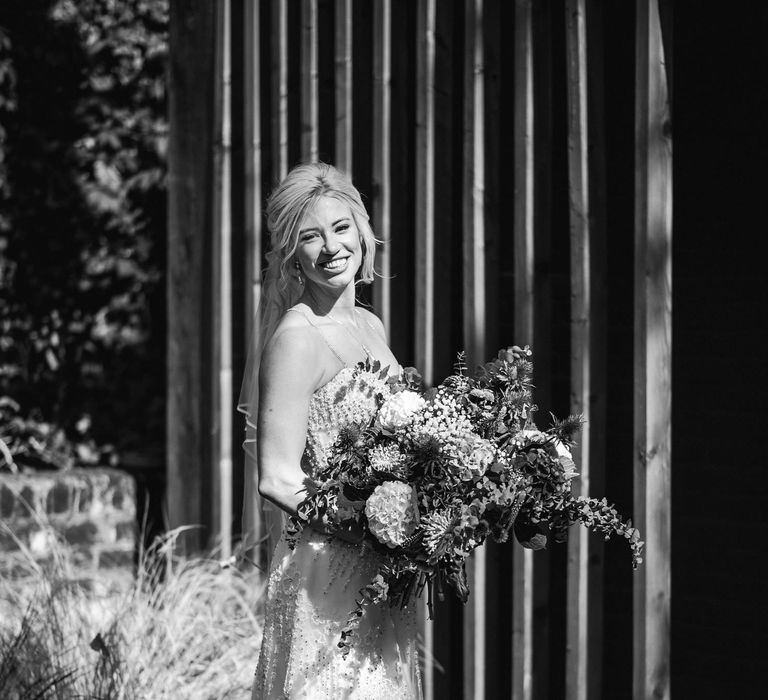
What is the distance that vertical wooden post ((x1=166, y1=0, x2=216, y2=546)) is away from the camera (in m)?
5.80

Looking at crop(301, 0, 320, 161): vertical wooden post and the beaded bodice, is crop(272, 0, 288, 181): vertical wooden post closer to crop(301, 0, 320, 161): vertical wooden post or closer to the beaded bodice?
crop(301, 0, 320, 161): vertical wooden post

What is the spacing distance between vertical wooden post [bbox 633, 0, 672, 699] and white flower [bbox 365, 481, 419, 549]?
57.7 inches

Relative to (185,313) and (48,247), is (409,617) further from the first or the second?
(48,247)

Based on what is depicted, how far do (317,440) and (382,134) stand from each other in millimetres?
2097

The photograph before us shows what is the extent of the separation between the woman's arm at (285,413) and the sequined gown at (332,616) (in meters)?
0.08

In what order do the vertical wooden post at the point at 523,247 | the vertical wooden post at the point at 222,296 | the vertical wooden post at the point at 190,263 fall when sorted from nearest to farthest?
1. the vertical wooden post at the point at 523,247
2. the vertical wooden post at the point at 222,296
3. the vertical wooden post at the point at 190,263

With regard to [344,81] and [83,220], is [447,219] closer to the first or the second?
[344,81]

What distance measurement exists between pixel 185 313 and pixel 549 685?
2.40 metres

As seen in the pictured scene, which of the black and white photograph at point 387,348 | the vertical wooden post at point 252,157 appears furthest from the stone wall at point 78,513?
the vertical wooden post at point 252,157

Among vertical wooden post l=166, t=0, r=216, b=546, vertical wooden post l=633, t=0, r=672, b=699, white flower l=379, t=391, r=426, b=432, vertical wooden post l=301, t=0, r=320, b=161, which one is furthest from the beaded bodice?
vertical wooden post l=166, t=0, r=216, b=546

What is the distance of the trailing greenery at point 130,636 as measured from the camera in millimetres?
4465

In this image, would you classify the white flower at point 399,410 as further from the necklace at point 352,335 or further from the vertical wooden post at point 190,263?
the vertical wooden post at point 190,263


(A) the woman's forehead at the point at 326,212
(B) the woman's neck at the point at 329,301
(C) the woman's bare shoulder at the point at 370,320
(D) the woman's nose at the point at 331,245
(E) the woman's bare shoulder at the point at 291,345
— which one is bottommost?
(E) the woman's bare shoulder at the point at 291,345

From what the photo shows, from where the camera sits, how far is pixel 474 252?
4.62 m
